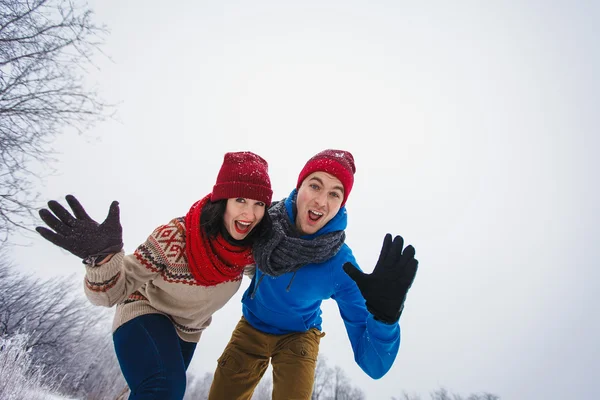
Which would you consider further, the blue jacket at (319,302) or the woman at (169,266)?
the blue jacket at (319,302)

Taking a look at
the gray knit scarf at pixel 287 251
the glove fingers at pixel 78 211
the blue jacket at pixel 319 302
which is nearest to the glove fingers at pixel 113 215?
the glove fingers at pixel 78 211

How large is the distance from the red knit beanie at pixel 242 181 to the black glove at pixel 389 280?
1.00 m

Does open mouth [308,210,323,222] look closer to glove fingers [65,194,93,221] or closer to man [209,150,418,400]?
man [209,150,418,400]

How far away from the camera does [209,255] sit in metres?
2.09

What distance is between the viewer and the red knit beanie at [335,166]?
2539 mm

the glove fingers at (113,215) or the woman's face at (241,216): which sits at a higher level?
the woman's face at (241,216)

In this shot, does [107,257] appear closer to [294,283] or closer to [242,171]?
[242,171]

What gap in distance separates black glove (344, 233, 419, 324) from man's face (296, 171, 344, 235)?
0.69m

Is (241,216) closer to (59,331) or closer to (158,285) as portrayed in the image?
(158,285)

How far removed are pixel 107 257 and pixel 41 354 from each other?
2129cm

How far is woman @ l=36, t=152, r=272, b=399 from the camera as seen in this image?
1668 mm

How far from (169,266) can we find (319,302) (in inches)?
58.7

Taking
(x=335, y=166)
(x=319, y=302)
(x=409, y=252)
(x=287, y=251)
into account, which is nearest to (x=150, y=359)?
(x=287, y=251)

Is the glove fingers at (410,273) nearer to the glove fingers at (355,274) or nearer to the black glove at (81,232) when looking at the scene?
the glove fingers at (355,274)
